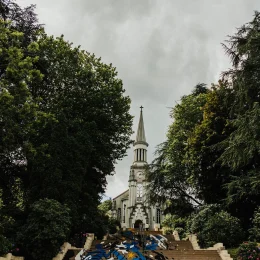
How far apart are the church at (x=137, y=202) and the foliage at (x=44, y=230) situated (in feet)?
122

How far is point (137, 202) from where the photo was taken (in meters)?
58.3

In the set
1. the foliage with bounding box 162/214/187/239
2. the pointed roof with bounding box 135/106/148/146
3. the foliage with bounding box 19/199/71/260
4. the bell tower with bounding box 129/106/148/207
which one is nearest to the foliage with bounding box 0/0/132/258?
the foliage with bounding box 19/199/71/260

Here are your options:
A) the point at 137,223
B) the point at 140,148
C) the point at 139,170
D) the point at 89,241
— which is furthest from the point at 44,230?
the point at 140,148

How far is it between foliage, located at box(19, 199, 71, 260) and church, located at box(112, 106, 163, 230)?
3726 cm

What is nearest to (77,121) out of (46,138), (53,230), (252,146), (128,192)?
(46,138)

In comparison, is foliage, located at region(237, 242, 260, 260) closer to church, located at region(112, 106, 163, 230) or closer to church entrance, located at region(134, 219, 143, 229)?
church, located at region(112, 106, 163, 230)

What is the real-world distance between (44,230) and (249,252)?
8.81 m

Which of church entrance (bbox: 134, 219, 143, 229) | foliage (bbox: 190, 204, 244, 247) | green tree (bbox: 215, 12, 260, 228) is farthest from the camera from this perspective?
church entrance (bbox: 134, 219, 143, 229)

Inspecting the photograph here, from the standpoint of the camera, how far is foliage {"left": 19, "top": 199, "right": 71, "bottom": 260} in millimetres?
14594

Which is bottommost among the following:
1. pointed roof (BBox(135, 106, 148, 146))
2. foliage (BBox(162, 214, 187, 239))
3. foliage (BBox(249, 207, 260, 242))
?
foliage (BBox(249, 207, 260, 242))

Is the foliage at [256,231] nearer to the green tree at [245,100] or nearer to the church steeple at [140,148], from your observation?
the green tree at [245,100]

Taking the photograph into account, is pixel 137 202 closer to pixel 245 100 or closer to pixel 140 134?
pixel 140 134

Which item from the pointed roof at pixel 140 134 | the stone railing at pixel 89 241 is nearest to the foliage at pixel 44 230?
the stone railing at pixel 89 241

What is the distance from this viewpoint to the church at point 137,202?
187ft
